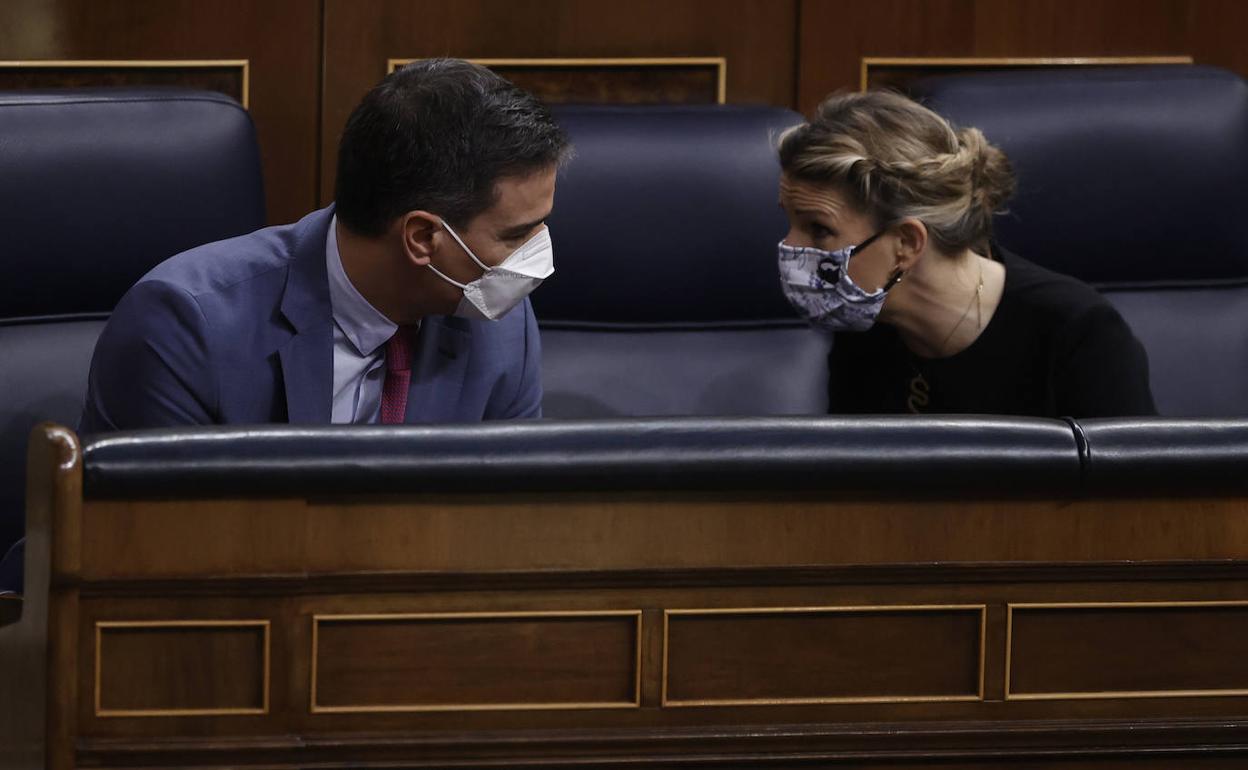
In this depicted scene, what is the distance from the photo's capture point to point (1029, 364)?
219 centimetres

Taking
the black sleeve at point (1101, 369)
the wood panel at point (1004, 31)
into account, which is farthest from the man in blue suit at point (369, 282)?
the wood panel at point (1004, 31)

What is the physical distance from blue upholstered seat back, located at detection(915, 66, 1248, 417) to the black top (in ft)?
0.67

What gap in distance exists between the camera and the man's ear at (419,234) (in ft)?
5.94

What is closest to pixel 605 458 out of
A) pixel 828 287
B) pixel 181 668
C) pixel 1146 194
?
pixel 181 668

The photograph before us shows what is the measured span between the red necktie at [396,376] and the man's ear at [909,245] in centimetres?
71

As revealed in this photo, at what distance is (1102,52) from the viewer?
2.80 metres

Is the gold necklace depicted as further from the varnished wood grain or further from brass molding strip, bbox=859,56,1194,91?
the varnished wood grain

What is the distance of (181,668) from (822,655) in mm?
520

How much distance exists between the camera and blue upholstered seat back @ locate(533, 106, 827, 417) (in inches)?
92.8

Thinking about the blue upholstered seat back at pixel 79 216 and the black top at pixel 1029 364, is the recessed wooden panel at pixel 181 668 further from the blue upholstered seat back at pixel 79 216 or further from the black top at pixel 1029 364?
the black top at pixel 1029 364

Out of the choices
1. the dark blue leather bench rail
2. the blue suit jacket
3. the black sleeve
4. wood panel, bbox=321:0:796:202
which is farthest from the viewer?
wood panel, bbox=321:0:796:202

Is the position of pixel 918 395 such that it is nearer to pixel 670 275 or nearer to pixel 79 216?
pixel 670 275

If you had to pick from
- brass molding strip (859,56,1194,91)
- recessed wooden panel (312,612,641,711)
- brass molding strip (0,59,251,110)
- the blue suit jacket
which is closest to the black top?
brass molding strip (859,56,1194,91)

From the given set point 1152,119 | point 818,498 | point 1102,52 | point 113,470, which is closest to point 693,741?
point 818,498
